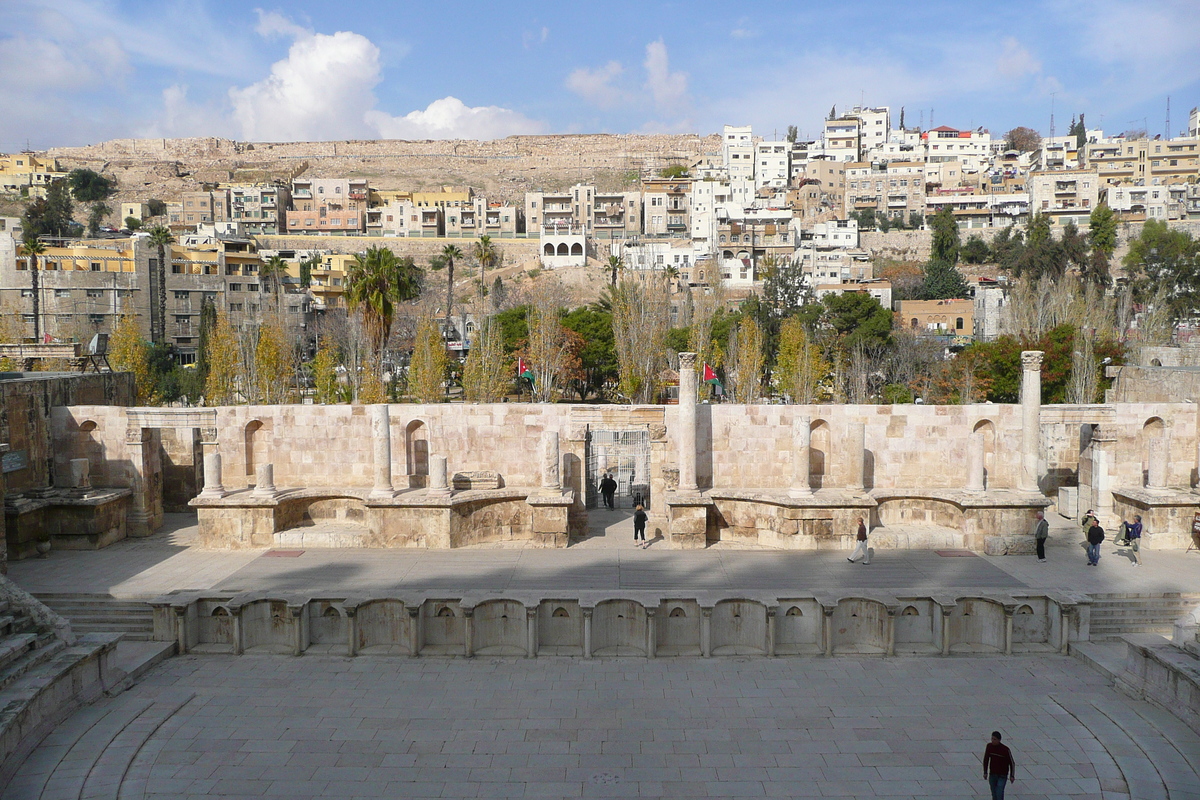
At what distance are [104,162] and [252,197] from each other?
128 ft

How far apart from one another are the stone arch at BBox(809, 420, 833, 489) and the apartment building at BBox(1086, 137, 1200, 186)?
10440cm

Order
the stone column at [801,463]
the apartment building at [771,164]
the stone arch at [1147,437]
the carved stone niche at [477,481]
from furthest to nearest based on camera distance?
the apartment building at [771,164], the carved stone niche at [477,481], the stone arch at [1147,437], the stone column at [801,463]

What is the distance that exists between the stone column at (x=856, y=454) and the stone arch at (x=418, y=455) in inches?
363

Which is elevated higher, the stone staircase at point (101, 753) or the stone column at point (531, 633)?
the stone column at point (531, 633)

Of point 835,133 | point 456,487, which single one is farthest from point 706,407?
point 835,133

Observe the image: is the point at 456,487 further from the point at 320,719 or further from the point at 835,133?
the point at 835,133

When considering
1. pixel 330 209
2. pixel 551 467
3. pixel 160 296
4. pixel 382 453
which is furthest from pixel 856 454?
pixel 330 209

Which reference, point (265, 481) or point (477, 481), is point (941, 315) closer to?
point (477, 481)

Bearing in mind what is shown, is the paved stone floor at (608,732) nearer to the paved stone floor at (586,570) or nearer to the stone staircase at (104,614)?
the stone staircase at (104,614)

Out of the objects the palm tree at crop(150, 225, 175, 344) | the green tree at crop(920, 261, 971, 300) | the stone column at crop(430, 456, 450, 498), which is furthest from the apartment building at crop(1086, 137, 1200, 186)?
the stone column at crop(430, 456, 450, 498)

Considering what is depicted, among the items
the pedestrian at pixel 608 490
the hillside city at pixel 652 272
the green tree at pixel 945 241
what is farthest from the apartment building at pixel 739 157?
the pedestrian at pixel 608 490

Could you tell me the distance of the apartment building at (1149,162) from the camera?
106 meters

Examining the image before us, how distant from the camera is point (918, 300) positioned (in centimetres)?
7544

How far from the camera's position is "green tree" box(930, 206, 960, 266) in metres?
89.4
